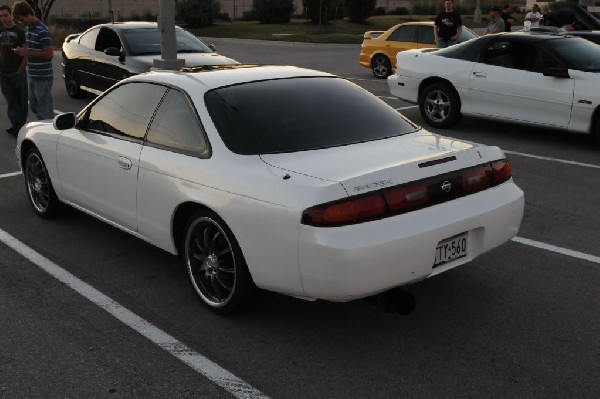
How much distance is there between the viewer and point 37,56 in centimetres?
932

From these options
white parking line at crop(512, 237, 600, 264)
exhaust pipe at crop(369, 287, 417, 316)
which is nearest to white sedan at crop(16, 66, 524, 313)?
exhaust pipe at crop(369, 287, 417, 316)

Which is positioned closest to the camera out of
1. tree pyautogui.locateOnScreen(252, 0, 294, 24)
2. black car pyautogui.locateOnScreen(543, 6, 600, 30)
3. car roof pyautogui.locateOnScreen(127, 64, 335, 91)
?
car roof pyautogui.locateOnScreen(127, 64, 335, 91)

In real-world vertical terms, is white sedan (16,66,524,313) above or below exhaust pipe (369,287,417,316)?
above

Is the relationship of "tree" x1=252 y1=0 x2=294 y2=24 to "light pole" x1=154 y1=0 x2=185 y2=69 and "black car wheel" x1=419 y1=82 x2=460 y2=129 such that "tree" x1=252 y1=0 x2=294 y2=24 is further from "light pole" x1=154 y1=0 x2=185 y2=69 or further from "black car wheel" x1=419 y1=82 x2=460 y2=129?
Answer: "black car wheel" x1=419 y1=82 x2=460 y2=129

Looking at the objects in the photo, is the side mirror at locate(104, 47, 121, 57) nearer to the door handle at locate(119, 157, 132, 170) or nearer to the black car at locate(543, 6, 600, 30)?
the door handle at locate(119, 157, 132, 170)

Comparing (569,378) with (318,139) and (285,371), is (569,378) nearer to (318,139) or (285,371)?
(285,371)

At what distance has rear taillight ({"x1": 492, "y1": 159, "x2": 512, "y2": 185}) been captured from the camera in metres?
4.41

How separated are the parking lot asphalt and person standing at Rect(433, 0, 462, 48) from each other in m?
8.84

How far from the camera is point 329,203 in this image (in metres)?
3.63

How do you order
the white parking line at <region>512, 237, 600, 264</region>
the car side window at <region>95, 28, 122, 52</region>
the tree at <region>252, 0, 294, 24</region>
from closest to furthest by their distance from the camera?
the white parking line at <region>512, 237, 600, 264</region>
the car side window at <region>95, 28, 122, 52</region>
the tree at <region>252, 0, 294, 24</region>

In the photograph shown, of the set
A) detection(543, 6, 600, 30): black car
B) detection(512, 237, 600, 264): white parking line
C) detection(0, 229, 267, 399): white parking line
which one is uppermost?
detection(543, 6, 600, 30): black car

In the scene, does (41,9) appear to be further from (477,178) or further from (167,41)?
(477,178)

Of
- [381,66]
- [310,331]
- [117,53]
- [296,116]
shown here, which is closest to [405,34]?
[381,66]

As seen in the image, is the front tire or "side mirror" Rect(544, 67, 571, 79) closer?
the front tire
